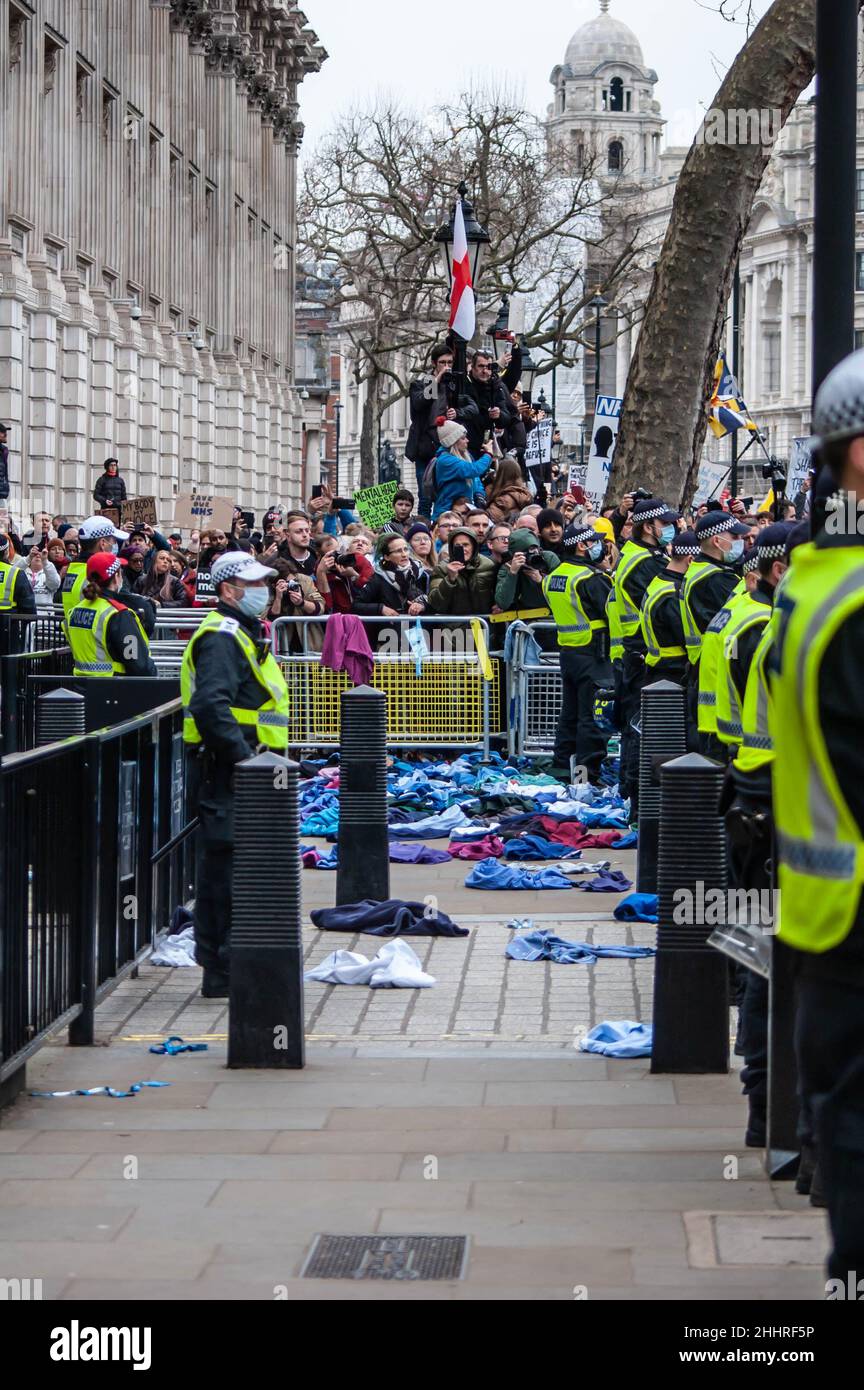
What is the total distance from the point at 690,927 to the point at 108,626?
6.12 meters

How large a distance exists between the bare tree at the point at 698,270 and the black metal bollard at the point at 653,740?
10.4m

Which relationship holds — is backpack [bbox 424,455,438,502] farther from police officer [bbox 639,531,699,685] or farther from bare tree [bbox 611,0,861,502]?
police officer [bbox 639,531,699,685]

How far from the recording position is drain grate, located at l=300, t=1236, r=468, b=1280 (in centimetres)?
550

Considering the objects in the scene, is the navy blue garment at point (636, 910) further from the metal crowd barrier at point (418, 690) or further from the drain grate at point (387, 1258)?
the metal crowd barrier at point (418, 690)

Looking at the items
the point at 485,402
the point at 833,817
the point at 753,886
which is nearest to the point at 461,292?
the point at 485,402

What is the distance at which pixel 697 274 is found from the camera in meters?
21.9

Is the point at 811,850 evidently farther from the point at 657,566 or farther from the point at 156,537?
the point at 156,537

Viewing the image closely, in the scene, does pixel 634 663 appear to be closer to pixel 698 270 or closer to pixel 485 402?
pixel 698 270

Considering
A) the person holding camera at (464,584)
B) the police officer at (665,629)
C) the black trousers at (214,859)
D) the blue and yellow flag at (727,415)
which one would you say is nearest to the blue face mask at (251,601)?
the black trousers at (214,859)

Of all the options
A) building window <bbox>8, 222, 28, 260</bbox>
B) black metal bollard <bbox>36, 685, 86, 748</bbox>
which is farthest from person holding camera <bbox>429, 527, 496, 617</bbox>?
building window <bbox>8, 222, 28, 260</bbox>

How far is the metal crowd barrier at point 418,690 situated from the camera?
17688 millimetres

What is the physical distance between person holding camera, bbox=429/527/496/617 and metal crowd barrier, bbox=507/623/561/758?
509 millimetres

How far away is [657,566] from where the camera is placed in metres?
15.8
